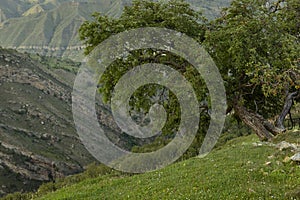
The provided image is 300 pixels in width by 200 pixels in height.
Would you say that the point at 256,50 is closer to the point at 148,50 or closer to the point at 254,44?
the point at 254,44

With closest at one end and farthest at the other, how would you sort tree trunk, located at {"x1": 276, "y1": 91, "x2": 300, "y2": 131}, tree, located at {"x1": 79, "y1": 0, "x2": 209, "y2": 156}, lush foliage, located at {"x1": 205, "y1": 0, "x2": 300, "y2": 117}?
lush foliage, located at {"x1": 205, "y1": 0, "x2": 300, "y2": 117} → tree trunk, located at {"x1": 276, "y1": 91, "x2": 300, "y2": 131} → tree, located at {"x1": 79, "y1": 0, "x2": 209, "y2": 156}

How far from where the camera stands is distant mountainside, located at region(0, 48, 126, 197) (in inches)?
4643

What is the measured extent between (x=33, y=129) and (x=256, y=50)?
127095 mm

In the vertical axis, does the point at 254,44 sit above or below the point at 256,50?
above

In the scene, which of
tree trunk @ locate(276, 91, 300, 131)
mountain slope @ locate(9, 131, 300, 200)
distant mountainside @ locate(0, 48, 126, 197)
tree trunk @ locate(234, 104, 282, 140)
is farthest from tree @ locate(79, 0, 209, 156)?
distant mountainside @ locate(0, 48, 126, 197)

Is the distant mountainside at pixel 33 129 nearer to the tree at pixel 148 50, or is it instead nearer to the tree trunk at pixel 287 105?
the tree at pixel 148 50

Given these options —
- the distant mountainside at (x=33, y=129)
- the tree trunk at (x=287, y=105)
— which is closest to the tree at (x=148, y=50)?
the tree trunk at (x=287, y=105)

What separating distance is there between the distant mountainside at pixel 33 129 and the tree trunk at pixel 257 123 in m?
93.7

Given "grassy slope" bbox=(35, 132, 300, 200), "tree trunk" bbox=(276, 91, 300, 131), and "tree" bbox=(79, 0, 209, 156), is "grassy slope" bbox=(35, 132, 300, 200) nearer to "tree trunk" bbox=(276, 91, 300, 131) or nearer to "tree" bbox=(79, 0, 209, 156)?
"tree trunk" bbox=(276, 91, 300, 131)

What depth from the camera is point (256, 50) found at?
19859 mm

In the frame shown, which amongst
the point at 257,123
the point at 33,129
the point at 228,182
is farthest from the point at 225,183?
the point at 33,129

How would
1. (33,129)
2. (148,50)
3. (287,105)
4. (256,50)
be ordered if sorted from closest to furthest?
(256,50), (287,105), (148,50), (33,129)

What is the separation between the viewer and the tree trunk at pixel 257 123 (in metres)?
20.9

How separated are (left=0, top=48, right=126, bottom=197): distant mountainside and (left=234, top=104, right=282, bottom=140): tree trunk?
9374cm
